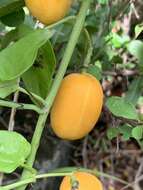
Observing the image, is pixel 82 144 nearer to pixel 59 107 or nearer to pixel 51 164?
pixel 51 164

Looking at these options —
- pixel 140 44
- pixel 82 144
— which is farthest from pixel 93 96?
pixel 82 144

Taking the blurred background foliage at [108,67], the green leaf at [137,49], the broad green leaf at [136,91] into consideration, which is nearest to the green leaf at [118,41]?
the blurred background foliage at [108,67]

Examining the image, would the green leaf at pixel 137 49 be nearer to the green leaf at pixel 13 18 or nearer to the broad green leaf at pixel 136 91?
the broad green leaf at pixel 136 91

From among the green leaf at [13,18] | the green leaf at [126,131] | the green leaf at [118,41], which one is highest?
the green leaf at [13,18]

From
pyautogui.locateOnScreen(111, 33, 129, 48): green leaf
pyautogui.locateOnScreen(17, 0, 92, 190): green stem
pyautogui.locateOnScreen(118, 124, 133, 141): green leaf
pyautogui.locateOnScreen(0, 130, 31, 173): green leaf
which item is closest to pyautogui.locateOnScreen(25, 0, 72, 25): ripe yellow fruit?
pyautogui.locateOnScreen(17, 0, 92, 190): green stem

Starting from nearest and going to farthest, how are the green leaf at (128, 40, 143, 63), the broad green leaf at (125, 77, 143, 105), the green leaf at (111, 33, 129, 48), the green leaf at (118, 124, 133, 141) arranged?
the green leaf at (118, 124, 133, 141), the green leaf at (128, 40, 143, 63), the broad green leaf at (125, 77, 143, 105), the green leaf at (111, 33, 129, 48)

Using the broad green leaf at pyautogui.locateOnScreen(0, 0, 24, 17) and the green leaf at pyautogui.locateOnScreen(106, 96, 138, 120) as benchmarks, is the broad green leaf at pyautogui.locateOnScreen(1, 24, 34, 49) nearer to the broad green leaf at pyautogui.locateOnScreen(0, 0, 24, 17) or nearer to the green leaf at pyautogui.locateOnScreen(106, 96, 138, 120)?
the broad green leaf at pyautogui.locateOnScreen(0, 0, 24, 17)
